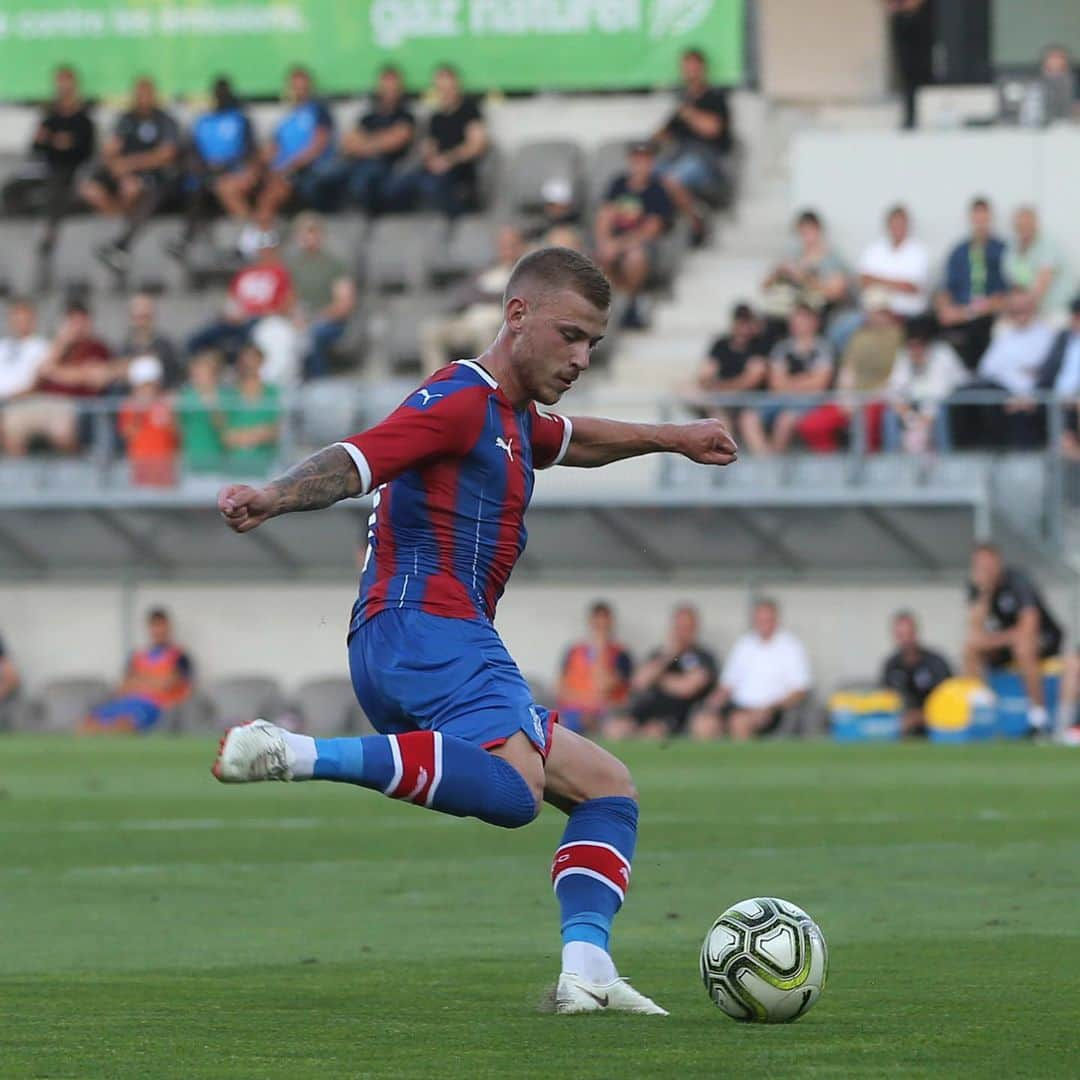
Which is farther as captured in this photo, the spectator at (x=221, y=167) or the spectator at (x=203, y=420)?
the spectator at (x=221, y=167)

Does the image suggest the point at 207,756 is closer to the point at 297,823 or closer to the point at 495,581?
the point at 297,823

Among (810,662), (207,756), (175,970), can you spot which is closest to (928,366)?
(810,662)

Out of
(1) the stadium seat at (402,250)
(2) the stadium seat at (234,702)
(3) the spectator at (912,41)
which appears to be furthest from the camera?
(3) the spectator at (912,41)

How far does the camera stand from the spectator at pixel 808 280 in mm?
22656

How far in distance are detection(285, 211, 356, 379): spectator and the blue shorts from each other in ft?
57.8

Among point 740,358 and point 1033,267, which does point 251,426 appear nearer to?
point 740,358

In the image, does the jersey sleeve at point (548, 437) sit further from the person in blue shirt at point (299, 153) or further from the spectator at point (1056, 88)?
the person in blue shirt at point (299, 153)

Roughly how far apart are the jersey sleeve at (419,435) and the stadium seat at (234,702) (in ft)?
57.3

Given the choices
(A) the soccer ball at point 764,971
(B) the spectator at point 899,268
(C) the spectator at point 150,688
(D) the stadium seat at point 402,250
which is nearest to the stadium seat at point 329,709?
(C) the spectator at point 150,688

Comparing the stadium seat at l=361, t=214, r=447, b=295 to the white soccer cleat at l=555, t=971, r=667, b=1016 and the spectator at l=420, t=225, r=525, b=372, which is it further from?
the white soccer cleat at l=555, t=971, r=667, b=1016

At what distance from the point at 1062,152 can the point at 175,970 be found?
17.4m

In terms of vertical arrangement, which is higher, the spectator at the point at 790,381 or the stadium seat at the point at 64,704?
the spectator at the point at 790,381

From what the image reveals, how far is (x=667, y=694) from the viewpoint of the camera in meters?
22.0

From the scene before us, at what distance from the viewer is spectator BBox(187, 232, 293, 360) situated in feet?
79.6
